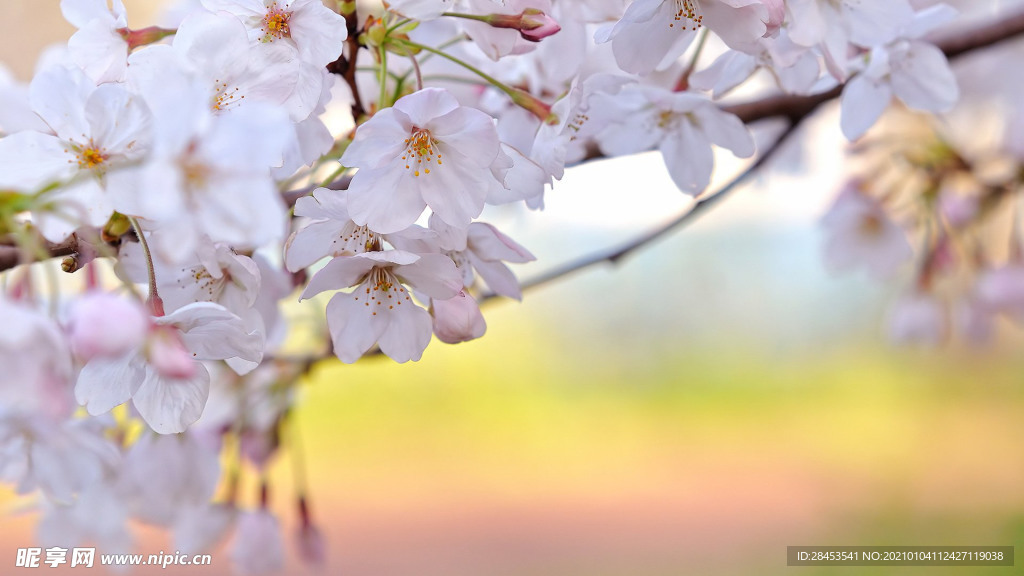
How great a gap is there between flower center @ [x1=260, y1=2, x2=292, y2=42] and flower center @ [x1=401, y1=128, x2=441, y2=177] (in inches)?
3.3

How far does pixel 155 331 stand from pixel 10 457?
0.87 feet

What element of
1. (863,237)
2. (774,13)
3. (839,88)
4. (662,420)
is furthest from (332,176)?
(662,420)

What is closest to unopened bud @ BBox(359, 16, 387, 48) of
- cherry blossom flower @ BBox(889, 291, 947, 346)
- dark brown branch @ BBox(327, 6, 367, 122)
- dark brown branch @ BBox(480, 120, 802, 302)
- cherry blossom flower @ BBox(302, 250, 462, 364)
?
dark brown branch @ BBox(327, 6, 367, 122)

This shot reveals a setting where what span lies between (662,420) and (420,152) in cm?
326

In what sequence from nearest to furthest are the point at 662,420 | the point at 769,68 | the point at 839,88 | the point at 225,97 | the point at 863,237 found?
the point at 225,97 → the point at 769,68 → the point at 839,88 → the point at 863,237 → the point at 662,420

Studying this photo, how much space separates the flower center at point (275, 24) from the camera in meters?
0.41

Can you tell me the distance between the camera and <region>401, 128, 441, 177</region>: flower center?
410 mm

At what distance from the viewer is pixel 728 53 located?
48cm

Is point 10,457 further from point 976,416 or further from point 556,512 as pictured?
point 976,416

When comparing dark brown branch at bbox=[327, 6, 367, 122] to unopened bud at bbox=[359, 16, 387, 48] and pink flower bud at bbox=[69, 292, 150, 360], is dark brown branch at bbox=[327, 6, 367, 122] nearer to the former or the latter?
unopened bud at bbox=[359, 16, 387, 48]

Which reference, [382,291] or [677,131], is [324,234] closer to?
[382,291]

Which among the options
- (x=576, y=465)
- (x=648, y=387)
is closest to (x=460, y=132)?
(x=576, y=465)

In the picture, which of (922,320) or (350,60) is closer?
(350,60)

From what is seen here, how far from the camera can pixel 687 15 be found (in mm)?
433
